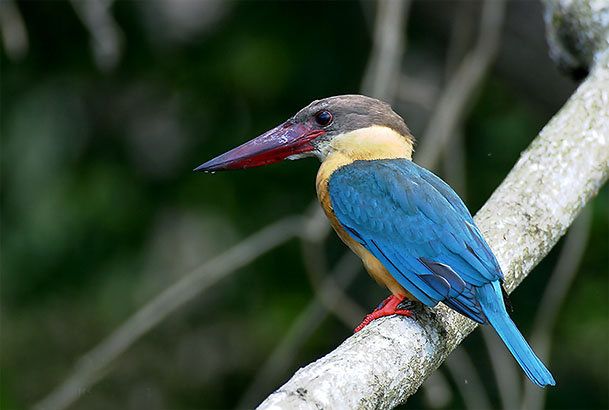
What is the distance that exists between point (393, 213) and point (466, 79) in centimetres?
128

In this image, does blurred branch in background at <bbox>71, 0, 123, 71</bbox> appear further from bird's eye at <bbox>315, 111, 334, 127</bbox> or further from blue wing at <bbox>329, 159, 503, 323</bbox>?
blue wing at <bbox>329, 159, 503, 323</bbox>

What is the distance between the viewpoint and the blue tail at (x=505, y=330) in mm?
2221

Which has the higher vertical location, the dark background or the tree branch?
the tree branch

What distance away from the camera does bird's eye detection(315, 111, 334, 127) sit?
9.16 ft

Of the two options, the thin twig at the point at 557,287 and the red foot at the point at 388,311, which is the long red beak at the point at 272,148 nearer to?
the red foot at the point at 388,311

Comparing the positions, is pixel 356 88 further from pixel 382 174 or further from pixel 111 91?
pixel 382 174

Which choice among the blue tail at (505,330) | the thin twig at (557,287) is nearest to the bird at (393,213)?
the blue tail at (505,330)

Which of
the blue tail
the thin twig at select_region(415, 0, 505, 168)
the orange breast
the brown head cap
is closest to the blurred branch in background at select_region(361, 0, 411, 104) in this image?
the thin twig at select_region(415, 0, 505, 168)

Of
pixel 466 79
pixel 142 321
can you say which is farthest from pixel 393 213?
pixel 466 79

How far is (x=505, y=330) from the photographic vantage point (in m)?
2.30

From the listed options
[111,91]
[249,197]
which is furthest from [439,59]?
[111,91]

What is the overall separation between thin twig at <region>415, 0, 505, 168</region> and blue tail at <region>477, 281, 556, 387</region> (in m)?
1.22

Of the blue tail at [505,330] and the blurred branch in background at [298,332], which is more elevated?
the blue tail at [505,330]

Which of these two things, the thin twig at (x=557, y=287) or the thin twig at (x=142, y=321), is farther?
the thin twig at (x=557, y=287)
